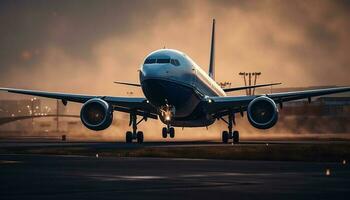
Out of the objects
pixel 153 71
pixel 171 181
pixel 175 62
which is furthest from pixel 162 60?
pixel 171 181

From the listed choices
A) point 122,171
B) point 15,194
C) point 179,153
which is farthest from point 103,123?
point 15,194

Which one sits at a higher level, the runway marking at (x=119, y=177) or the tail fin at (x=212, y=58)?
the tail fin at (x=212, y=58)

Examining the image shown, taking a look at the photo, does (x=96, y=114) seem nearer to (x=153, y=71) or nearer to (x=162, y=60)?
(x=153, y=71)

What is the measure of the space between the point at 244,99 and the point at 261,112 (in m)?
3.68

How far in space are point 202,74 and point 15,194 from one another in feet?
162

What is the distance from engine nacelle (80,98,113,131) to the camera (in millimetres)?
61750

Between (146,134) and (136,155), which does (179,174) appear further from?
(146,134)

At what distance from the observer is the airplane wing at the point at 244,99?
63.8 meters

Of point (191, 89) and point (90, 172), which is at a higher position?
point (191, 89)

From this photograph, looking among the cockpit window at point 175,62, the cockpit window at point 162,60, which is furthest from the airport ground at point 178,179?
the cockpit window at point 175,62

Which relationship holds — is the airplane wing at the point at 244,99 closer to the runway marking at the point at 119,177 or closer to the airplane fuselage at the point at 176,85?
the airplane fuselage at the point at 176,85

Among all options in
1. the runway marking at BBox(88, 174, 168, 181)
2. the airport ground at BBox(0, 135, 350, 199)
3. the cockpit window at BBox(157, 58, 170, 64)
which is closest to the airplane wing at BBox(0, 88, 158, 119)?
the cockpit window at BBox(157, 58, 170, 64)

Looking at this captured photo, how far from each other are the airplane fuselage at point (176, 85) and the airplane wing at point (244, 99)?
1120mm

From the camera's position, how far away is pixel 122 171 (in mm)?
28547
